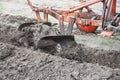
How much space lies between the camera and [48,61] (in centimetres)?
466

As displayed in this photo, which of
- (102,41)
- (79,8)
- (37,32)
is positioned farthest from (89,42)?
(37,32)

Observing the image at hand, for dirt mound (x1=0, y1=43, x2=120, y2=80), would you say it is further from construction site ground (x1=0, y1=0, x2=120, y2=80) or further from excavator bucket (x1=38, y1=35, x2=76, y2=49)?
excavator bucket (x1=38, y1=35, x2=76, y2=49)

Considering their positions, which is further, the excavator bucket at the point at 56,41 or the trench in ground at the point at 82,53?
the excavator bucket at the point at 56,41

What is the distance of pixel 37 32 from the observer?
6.14 m

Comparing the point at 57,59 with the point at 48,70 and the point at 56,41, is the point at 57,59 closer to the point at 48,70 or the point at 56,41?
the point at 48,70

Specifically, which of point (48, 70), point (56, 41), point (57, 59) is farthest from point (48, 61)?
point (56, 41)

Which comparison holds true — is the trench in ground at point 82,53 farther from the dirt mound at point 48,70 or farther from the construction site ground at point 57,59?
the dirt mound at point 48,70

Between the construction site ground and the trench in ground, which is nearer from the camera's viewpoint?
the construction site ground

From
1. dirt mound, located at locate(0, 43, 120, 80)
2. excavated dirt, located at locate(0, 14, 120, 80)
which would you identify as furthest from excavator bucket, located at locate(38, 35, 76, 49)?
dirt mound, located at locate(0, 43, 120, 80)

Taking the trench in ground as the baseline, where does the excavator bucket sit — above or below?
above

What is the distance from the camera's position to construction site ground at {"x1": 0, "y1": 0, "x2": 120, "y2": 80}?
14.0 ft

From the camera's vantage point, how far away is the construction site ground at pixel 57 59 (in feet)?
14.0

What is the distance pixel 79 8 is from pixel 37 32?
0.95 meters

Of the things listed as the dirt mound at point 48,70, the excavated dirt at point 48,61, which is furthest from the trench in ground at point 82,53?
the dirt mound at point 48,70
